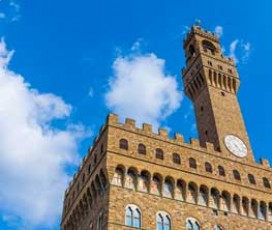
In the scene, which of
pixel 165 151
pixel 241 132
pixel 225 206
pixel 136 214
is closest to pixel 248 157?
pixel 241 132

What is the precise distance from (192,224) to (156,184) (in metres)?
3.94

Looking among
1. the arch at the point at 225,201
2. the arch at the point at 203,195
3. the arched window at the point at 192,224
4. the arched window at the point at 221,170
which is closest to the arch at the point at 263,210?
the arch at the point at 225,201

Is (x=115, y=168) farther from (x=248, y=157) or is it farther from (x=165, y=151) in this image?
(x=248, y=157)

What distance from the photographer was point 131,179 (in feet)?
107

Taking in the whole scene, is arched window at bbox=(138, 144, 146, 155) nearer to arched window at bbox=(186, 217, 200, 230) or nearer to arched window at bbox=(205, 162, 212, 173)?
arched window at bbox=(205, 162, 212, 173)

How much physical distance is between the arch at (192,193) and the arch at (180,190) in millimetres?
405

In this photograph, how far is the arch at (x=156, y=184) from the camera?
32938mm

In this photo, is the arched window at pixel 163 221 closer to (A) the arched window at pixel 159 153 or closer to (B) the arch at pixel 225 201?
(A) the arched window at pixel 159 153

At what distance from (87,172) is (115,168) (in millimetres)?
4865

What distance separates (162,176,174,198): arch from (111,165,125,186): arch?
11.2 ft

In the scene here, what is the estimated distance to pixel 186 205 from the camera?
109ft

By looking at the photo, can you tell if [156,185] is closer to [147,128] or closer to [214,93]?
[147,128]

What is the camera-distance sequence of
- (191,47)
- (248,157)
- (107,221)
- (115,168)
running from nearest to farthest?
(107,221), (115,168), (248,157), (191,47)

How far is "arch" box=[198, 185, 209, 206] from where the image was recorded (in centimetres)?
3431
